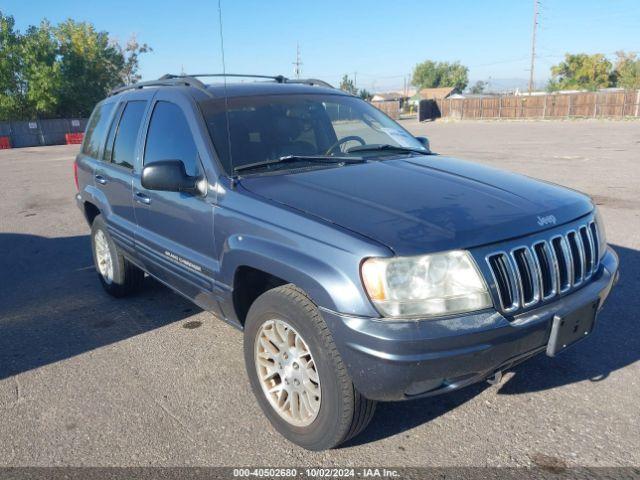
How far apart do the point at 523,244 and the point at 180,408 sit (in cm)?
213

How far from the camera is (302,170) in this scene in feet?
10.6

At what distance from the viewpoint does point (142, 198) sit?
12.9 ft

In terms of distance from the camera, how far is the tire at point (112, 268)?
15.6 feet

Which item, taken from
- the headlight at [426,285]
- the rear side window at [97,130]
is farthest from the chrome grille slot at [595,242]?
the rear side window at [97,130]

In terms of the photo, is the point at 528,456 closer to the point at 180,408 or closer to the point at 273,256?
the point at 273,256

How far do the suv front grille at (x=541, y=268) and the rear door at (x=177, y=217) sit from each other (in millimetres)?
1658

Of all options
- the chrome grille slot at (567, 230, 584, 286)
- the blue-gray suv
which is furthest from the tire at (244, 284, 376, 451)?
the chrome grille slot at (567, 230, 584, 286)

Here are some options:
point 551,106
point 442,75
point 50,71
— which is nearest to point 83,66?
point 50,71

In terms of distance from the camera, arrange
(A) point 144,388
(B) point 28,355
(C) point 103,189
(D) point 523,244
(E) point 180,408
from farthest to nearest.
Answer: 1. (C) point 103,189
2. (B) point 28,355
3. (A) point 144,388
4. (E) point 180,408
5. (D) point 523,244

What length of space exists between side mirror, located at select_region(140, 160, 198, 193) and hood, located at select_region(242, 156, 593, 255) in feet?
1.33

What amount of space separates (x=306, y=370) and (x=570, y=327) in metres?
1.28

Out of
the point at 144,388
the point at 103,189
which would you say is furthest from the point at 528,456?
the point at 103,189

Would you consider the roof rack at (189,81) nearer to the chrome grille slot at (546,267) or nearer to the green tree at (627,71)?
the chrome grille slot at (546,267)

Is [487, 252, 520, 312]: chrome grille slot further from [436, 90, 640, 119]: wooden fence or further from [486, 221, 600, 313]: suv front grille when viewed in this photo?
[436, 90, 640, 119]: wooden fence
